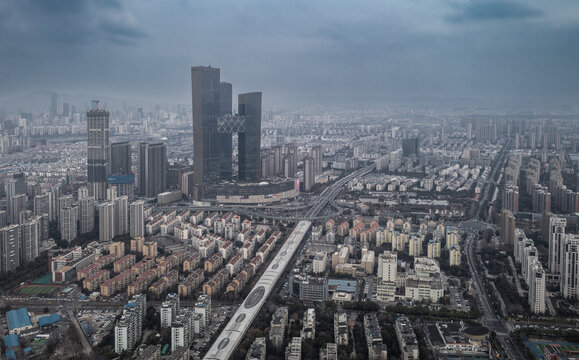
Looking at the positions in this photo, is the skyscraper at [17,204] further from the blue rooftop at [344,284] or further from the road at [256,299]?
the blue rooftop at [344,284]

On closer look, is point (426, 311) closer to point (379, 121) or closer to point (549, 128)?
point (549, 128)

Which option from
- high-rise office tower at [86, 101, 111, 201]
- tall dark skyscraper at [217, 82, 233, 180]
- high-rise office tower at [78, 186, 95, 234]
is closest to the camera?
high-rise office tower at [78, 186, 95, 234]

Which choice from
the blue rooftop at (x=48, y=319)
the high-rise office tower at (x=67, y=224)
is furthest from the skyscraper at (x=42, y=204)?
the blue rooftop at (x=48, y=319)

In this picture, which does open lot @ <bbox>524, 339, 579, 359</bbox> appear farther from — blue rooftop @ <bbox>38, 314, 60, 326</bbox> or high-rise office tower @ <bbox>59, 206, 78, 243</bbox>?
high-rise office tower @ <bbox>59, 206, 78, 243</bbox>

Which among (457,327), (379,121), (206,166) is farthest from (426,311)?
(379,121)

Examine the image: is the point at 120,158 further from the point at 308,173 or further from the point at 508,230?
the point at 508,230

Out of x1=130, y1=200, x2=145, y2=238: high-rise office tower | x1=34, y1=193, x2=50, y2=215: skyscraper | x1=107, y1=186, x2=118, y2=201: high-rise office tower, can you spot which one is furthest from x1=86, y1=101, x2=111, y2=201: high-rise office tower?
x1=130, y1=200, x2=145, y2=238: high-rise office tower
